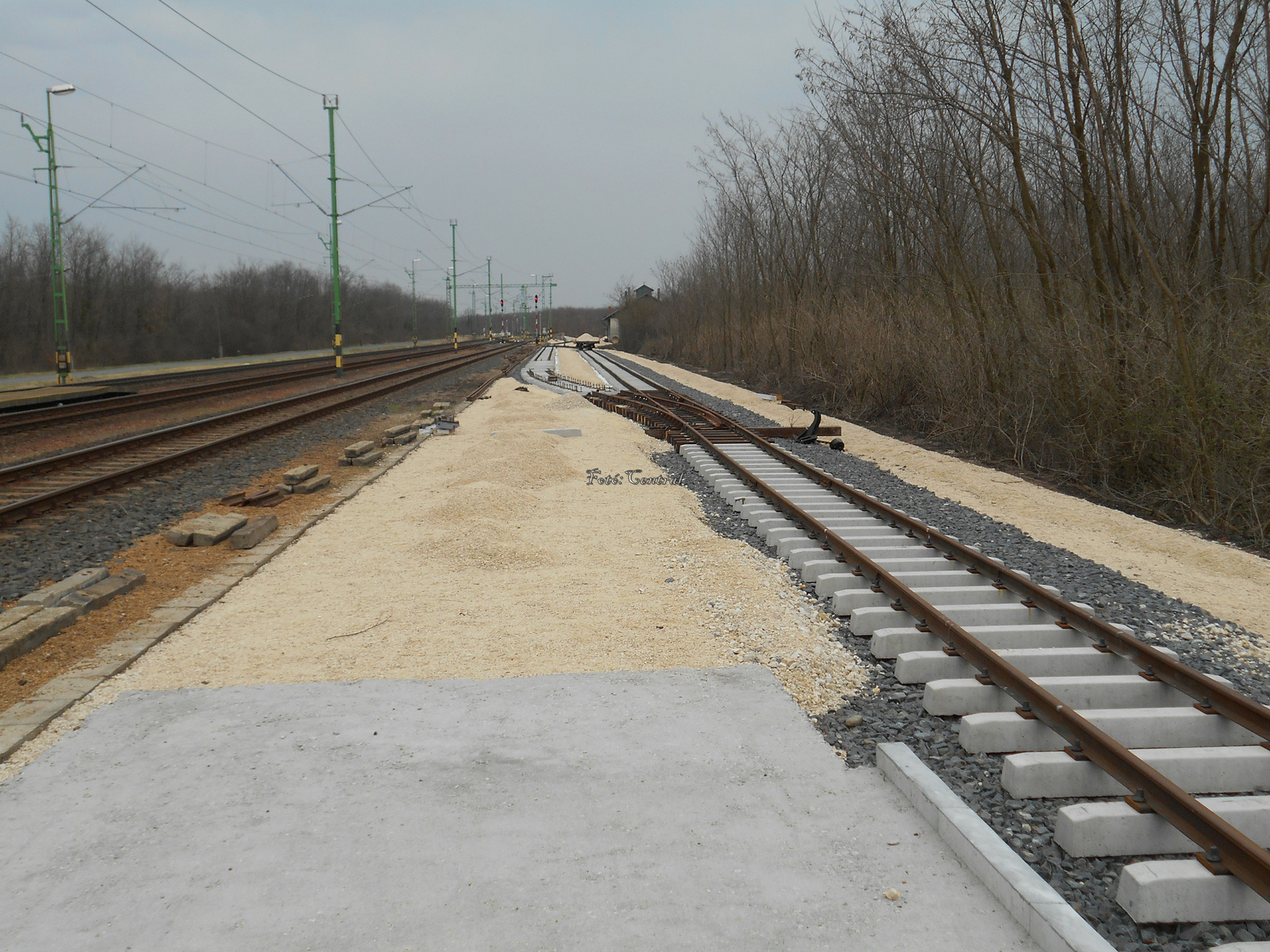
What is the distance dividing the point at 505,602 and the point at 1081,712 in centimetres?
391

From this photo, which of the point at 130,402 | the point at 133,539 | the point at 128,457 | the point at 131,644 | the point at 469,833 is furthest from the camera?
the point at 130,402

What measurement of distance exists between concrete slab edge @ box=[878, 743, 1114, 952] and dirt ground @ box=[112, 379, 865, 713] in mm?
873

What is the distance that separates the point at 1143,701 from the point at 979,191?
1133 centimetres

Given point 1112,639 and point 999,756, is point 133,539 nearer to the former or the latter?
point 999,756

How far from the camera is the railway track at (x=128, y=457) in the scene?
31.3 ft

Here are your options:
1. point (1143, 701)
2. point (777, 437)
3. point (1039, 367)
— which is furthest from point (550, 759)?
point (777, 437)

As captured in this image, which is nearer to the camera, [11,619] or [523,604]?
[11,619]

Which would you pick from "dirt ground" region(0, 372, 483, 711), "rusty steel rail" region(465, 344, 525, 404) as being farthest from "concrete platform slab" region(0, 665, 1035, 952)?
"rusty steel rail" region(465, 344, 525, 404)

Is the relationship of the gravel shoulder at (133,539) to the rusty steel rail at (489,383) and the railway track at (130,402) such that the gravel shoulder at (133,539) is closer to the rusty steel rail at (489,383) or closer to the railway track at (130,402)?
the railway track at (130,402)

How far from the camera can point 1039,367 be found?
12.5 meters

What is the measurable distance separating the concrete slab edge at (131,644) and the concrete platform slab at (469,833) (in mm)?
286

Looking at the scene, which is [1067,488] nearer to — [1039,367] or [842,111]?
[1039,367]

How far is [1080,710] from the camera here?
427cm

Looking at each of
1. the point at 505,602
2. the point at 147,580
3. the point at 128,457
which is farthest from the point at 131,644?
the point at 128,457
